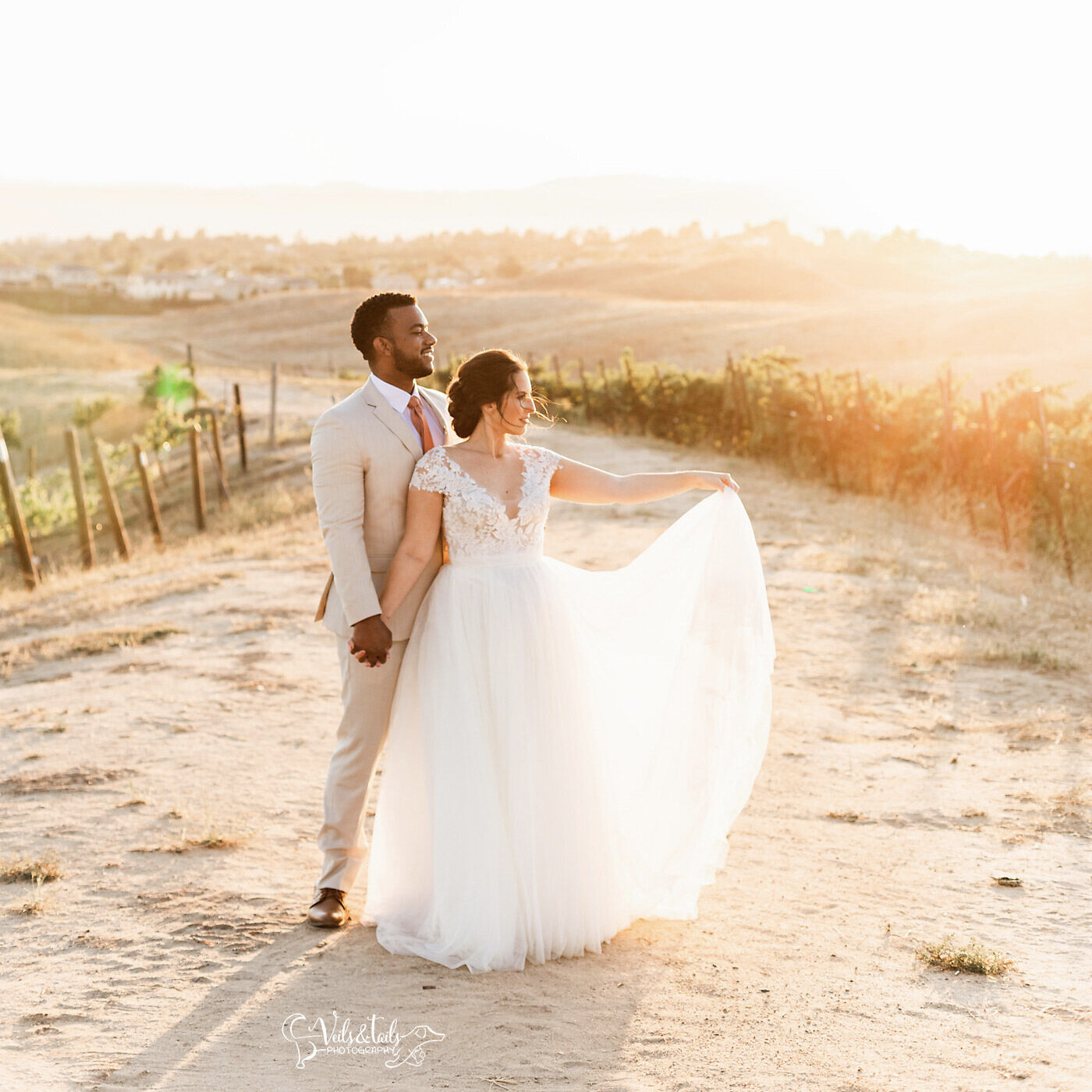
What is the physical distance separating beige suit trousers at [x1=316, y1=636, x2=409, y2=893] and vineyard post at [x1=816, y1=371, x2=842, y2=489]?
15.4m

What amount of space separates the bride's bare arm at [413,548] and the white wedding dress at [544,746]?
0.16 ft

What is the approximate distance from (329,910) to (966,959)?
7.74 ft

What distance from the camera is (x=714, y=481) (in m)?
4.81

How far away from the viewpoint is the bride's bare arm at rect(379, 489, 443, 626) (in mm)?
4348

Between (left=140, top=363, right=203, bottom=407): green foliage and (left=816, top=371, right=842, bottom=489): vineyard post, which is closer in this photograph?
(left=816, top=371, right=842, bottom=489): vineyard post

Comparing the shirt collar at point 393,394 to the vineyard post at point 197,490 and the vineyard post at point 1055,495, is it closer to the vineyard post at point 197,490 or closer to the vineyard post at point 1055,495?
the vineyard post at point 1055,495

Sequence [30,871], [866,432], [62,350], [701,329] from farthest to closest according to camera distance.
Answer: [62,350]
[701,329]
[866,432]
[30,871]

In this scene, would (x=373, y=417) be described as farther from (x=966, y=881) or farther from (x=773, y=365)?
(x=773, y=365)

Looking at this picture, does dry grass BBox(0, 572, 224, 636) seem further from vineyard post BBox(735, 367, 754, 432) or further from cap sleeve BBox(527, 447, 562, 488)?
vineyard post BBox(735, 367, 754, 432)

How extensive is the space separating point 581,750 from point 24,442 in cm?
4191

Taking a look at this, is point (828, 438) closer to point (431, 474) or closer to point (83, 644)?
point (83, 644)

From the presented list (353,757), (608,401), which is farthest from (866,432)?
(353,757)

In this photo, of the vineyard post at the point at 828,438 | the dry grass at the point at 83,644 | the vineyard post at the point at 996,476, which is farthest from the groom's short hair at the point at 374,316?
the vineyard post at the point at 828,438

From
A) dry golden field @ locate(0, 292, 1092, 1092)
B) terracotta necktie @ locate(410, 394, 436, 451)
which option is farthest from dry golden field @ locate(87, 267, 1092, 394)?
terracotta necktie @ locate(410, 394, 436, 451)
